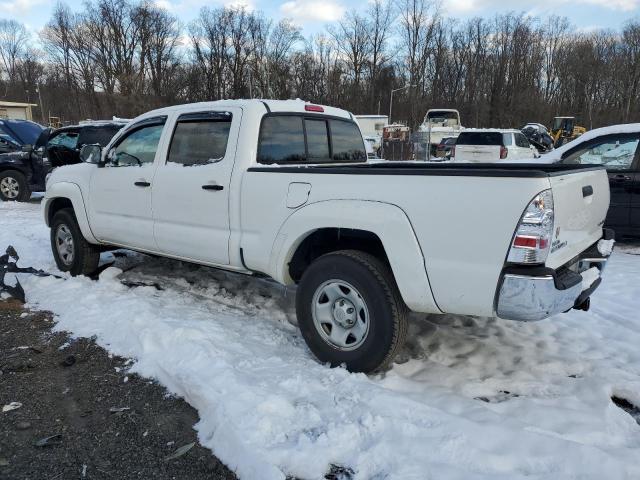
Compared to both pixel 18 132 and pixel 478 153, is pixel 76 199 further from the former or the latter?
pixel 478 153

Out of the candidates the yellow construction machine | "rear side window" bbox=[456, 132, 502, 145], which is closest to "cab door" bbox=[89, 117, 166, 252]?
"rear side window" bbox=[456, 132, 502, 145]

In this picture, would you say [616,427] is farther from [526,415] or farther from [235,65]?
[235,65]

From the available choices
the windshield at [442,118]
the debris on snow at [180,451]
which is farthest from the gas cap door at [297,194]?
the windshield at [442,118]

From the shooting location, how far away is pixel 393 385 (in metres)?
3.34

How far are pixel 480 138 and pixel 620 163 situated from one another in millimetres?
11634

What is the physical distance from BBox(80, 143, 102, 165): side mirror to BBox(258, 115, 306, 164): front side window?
2238 mm

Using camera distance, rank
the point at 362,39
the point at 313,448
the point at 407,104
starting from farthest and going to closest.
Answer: the point at 362,39, the point at 407,104, the point at 313,448

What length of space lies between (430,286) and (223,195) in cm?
189

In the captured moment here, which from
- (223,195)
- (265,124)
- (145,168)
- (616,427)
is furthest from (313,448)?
(145,168)

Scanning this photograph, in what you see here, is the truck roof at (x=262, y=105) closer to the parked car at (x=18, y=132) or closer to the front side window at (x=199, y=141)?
the front side window at (x=199, y=141)

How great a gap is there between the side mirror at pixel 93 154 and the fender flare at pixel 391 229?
2984 millimetres

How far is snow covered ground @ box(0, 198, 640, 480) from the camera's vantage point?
255 centimetres

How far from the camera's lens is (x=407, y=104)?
64.1 metres

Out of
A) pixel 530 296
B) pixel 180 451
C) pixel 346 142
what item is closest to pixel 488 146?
pixel 346 142
